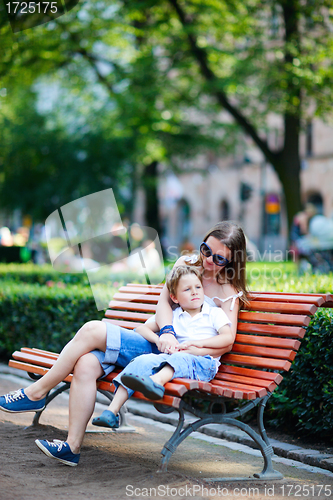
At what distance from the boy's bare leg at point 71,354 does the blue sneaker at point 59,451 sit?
399 mm

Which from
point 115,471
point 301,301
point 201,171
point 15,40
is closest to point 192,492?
point 115,471

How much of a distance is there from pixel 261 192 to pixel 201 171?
7.18 meters

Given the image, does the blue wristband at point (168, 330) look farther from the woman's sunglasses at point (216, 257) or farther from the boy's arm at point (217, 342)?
the woman's sunglasses at point (216, 257)

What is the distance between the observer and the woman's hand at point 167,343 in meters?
3.74

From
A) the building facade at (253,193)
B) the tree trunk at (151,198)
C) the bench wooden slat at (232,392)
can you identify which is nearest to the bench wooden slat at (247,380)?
the bench wooden slat at (232,392)

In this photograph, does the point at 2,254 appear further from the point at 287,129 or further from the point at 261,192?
the point at 261,192

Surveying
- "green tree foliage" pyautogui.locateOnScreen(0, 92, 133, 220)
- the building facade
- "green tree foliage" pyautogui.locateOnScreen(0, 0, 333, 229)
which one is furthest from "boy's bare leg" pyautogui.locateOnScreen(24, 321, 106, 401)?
the building facade

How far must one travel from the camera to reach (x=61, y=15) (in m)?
17.5

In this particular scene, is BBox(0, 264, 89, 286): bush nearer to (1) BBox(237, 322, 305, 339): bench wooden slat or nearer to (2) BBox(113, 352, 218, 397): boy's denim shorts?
(1) BBox(237, 322, 305, 339): bench wooden slat

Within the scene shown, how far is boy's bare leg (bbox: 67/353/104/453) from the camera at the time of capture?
3568mm

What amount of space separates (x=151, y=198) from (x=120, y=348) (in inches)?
871

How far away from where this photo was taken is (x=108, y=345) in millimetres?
3820

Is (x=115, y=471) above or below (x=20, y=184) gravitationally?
above

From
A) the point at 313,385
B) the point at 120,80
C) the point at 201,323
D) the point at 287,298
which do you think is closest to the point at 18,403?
the point at 201,323
